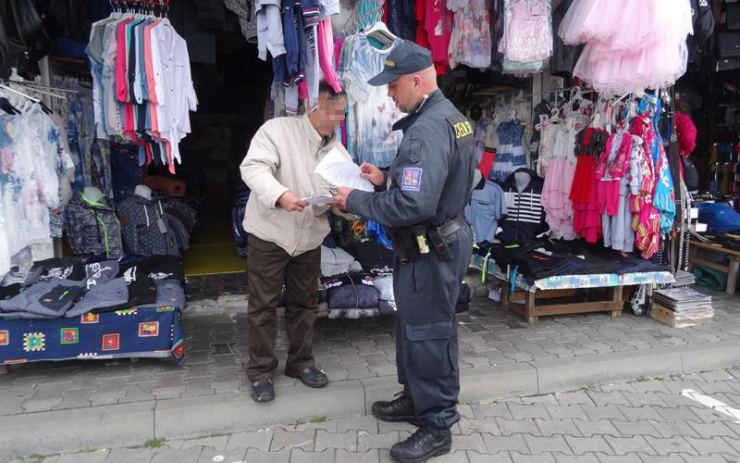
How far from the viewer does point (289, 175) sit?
3467 millimetres

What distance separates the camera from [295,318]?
382 cm

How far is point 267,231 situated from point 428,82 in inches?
52.3

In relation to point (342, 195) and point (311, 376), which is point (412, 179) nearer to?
point (342, 195)

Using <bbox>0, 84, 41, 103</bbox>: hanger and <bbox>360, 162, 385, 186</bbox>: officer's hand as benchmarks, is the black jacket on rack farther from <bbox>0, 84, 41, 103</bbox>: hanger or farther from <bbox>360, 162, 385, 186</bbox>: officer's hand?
<bbox>0, 84, 41, 103</bbox>: hanger

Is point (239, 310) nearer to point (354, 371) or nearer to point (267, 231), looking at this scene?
point (354, 371)

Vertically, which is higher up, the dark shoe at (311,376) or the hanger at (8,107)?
the hanger at (8,107)

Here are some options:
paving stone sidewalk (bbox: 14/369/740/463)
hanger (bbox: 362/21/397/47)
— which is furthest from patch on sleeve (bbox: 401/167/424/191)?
hanger (bbox: 362/21/397/47)

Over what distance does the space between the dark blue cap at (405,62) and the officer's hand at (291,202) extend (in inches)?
31.2

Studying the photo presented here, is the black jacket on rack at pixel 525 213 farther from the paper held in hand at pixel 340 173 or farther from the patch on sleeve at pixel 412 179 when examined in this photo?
the patch on sleeve at pixel 412 179

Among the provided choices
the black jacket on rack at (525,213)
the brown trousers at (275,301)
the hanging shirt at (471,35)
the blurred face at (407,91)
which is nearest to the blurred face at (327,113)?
the blurred face at (407,91)

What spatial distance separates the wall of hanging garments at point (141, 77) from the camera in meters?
4.10

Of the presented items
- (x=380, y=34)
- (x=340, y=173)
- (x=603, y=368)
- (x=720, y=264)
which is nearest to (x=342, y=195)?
(x=340, y=173)

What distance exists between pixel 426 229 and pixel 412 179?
12.8 inches

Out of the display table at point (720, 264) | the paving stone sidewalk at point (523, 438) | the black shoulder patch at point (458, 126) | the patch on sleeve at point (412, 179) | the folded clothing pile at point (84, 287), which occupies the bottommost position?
the paving stone sidewalk at point (523, 438)
